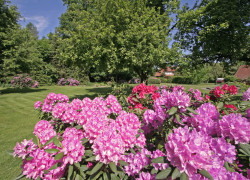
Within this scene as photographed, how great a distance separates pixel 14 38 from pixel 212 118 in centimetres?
1714

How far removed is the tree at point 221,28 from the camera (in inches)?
261

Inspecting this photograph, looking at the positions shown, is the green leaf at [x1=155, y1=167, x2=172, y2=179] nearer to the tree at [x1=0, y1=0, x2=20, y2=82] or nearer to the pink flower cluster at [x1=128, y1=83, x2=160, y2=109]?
the pink flower cluster at [x1=128, y1=83, x2=160, y2=109]

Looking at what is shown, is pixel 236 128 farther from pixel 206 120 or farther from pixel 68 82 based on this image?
pixel 68 82

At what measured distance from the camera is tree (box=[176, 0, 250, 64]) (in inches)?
261

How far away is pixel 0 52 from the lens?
46.0 feet

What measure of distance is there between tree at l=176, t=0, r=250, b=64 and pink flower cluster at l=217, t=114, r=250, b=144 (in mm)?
6638

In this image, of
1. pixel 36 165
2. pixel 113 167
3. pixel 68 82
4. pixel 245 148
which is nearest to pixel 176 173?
pixel 113 167

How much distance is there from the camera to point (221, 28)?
6.91 m

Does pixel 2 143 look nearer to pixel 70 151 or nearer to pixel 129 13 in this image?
pixel 70 151

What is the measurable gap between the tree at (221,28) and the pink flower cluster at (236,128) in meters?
6.64

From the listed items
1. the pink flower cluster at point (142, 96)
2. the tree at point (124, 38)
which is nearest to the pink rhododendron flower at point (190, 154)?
the pink flower cluster at point (142, 96)

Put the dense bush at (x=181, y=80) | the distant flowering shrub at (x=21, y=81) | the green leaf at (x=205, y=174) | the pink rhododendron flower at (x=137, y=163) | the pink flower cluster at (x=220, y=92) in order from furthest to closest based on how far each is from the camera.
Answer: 1. the dense bush at (x=181, y=80)
2. the distant flowering shrub at (x=21, y=81)
3. the pink flower cluster at (x=220, y=92)
4. the pink rhododendron flower at (x=137, y=163)
5. the green leaf at (x=205, y=174)

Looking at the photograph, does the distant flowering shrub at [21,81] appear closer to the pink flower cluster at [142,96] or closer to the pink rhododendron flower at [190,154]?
the pink flower cluster at [142,96]

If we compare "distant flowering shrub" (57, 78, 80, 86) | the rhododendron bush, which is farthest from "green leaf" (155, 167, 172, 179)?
"distant flowering shrub" (57, 78, 80, 86)
